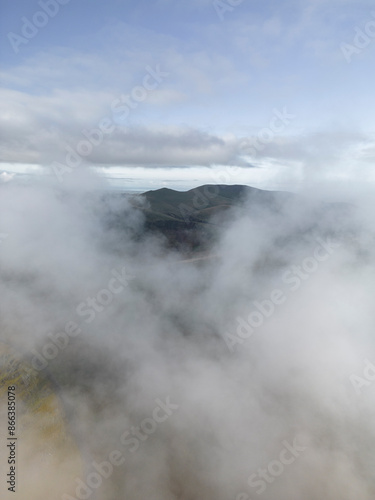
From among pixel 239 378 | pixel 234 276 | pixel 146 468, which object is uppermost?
pixel 234 276

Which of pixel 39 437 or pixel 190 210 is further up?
pixel 190 210

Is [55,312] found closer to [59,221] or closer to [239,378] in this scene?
[239,378]

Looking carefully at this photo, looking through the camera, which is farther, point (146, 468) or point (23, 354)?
point (23, 354)

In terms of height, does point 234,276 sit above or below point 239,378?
above

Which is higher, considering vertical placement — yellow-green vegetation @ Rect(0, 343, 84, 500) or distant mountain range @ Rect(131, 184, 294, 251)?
distant mountain range @ Rect(131, 184, 294, 251)

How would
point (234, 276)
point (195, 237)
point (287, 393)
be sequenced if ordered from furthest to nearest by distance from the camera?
point (195, 237), point (234, 276), point (287, 393)

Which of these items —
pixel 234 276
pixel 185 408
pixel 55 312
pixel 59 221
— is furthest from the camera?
pixel 59 221

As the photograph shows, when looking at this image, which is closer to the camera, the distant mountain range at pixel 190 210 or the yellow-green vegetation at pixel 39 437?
the yellow-green vegetation at pixel 39 437

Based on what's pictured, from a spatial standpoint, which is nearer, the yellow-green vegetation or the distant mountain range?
the yellow-green vegetation

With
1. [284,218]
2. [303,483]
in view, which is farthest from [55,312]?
[284,218]

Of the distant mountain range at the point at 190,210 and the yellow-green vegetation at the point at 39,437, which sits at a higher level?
the distant mountain range at the point at 190,210

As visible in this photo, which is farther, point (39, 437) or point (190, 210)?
point (190, 210)
